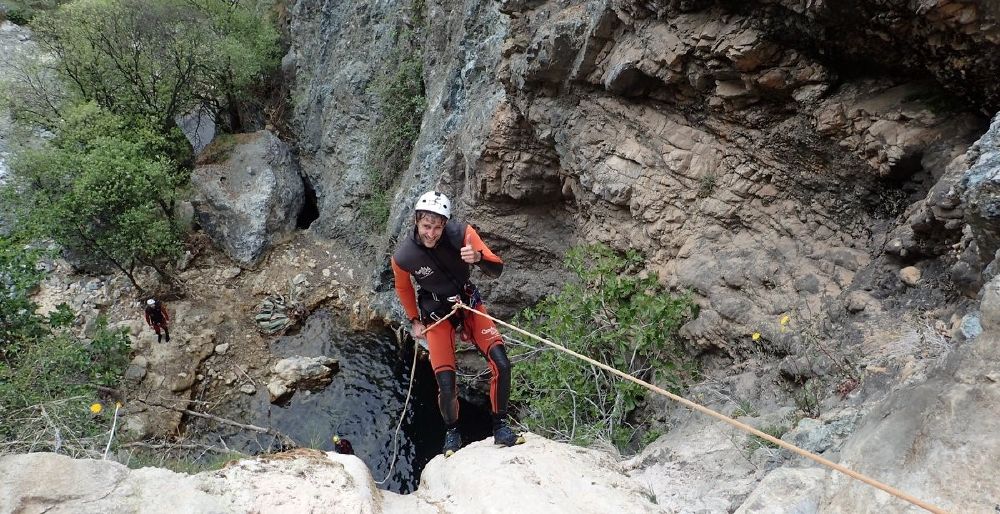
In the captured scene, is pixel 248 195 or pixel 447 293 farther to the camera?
pixel 248 195

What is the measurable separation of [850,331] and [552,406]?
285 centimetres

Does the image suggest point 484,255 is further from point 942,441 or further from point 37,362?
point 37,362

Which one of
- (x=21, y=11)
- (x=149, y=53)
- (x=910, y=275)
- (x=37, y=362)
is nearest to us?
(x=910, y=275)

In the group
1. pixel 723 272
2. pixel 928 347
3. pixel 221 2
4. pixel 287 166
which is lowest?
pixel 287 166

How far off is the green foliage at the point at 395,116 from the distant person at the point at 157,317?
5.03 meters

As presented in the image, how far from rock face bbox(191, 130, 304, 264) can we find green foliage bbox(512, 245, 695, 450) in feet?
33.2

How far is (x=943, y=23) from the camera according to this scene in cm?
337

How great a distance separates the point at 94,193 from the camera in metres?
10.7

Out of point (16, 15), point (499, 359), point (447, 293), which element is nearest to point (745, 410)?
point (499, 359)

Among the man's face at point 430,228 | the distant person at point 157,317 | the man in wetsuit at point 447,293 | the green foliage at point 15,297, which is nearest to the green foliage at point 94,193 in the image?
the distant person at point 157,317

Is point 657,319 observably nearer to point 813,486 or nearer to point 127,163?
point 813,486

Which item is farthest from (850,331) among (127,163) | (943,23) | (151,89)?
(151,89)

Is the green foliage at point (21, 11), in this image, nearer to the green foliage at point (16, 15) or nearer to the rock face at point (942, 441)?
the green foliage at point (16, 15)

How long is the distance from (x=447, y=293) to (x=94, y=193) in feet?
33.8
